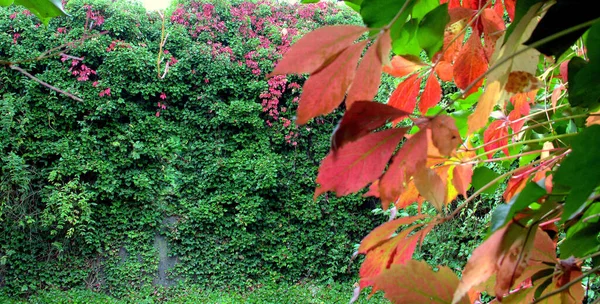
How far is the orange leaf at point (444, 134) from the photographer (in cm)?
20

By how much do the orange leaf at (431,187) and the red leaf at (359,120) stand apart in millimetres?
73

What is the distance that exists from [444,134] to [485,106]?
56 millimetres

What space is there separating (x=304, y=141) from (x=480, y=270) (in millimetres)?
5635

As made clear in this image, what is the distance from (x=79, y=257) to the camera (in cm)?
498

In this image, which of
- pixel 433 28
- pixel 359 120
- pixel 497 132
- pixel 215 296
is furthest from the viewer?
pixel 215 296

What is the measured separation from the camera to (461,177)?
374 millimetres

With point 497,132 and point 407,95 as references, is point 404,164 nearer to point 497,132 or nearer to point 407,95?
point 407,95

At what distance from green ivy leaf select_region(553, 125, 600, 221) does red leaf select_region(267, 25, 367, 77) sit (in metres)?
0.11

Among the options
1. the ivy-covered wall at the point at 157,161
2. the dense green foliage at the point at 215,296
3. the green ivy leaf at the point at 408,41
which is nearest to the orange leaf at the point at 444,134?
the green ivy leaf at the point at 408,41

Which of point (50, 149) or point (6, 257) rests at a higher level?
point (50, 149)

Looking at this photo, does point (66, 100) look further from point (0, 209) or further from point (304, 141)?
point (304, 141)

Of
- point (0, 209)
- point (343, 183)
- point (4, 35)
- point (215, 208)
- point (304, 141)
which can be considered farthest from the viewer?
point (304, 141)

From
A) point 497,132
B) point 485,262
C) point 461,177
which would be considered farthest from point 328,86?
point 497,132

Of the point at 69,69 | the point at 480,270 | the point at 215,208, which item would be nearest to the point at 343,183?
the point at 480,270
